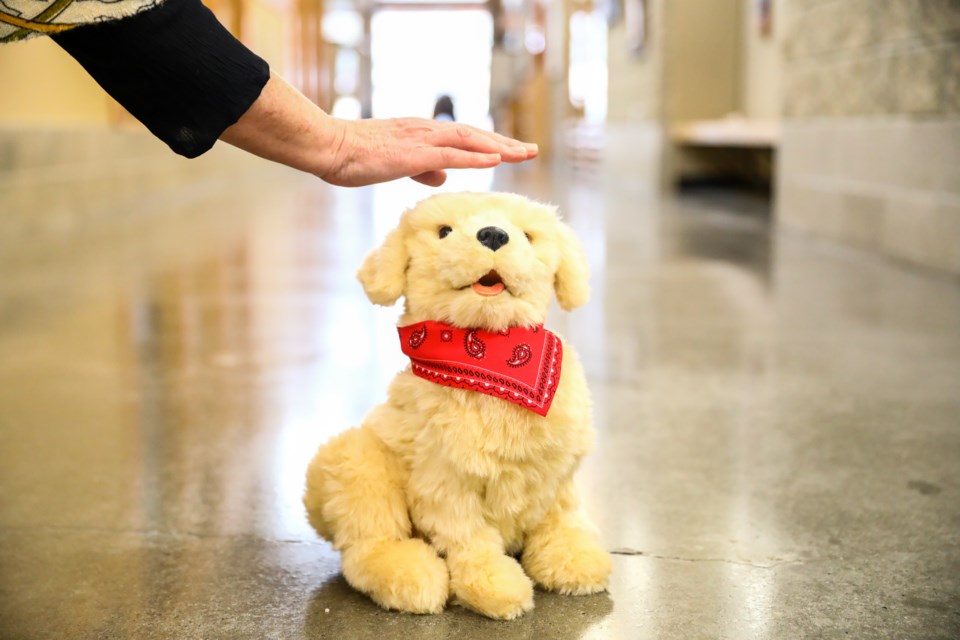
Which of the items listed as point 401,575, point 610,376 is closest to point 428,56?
point 610,376

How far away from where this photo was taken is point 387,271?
123 cm

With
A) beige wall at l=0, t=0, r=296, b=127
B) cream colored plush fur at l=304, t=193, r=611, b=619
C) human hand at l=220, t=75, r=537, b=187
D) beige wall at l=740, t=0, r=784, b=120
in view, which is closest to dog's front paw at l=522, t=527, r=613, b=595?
cream colored plush fur at l=304, t=193, r=611, b=619

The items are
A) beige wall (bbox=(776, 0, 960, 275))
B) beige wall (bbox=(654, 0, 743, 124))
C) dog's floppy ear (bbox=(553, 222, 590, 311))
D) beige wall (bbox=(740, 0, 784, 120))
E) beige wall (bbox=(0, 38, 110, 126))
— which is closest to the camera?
dog's floppy ear (bbox=(553, 222, 590, 311))

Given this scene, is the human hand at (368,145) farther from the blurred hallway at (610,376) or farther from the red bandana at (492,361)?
the blurred hallway at (610,376)

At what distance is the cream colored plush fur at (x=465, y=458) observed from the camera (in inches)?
45.6

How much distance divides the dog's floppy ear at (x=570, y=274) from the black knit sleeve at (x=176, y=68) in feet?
1.35

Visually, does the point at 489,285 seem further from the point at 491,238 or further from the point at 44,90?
the point at 44,90

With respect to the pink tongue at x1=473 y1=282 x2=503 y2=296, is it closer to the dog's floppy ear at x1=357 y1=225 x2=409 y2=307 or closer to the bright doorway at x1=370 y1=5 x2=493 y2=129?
the dog's floppy ear at x1=357 y1=225 x2=409 y2=307

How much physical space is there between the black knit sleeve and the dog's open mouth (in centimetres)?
33

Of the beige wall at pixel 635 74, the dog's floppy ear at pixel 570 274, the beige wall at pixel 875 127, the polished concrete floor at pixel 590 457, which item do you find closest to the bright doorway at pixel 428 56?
the beige wall at pixel 635 74

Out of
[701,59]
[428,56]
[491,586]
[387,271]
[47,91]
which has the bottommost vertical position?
[491,586]

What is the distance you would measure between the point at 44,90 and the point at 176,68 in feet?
19.0

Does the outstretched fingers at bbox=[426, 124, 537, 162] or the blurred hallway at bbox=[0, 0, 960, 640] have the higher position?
the outstretched fingers at bbox=[426, 124, 537, 162]

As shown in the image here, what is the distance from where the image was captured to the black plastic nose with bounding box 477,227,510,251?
116 cm
